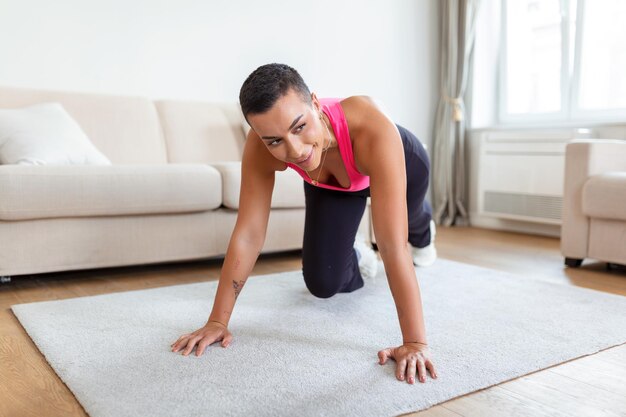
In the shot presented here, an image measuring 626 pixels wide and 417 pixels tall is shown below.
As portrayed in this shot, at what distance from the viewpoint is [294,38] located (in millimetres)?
4129

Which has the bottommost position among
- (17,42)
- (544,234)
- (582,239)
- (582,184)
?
(544,234)

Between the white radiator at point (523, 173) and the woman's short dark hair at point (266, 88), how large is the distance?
9.62 feet

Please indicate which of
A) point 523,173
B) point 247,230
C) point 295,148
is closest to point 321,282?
point 247,230

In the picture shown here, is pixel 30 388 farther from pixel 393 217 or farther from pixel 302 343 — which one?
pixel 393 217

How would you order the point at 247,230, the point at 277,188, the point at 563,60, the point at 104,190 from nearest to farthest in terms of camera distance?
the point at 247,230, the point at 104,190, the point at 277,188, the point at 563,60

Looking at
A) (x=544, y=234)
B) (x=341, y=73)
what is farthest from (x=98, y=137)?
(x=544, y=234)

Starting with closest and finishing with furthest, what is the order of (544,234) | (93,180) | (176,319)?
1. (176,319)
2. (93,180)
3. (544,234)

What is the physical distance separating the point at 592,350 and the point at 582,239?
1.31 metres

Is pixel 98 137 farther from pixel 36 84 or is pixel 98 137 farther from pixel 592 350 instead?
pixel 592 350

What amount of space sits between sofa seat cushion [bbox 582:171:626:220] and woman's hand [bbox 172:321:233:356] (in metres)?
1.84

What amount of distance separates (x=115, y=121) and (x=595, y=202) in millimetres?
2417

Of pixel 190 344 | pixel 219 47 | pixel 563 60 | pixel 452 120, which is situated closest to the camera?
pixel 190 344

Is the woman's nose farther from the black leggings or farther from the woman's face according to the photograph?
the black leggings

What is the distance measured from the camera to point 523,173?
13.4 feet
